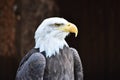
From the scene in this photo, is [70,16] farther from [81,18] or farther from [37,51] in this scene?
[37,51]

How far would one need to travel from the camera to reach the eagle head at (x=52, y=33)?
699 cm

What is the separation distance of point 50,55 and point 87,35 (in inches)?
192

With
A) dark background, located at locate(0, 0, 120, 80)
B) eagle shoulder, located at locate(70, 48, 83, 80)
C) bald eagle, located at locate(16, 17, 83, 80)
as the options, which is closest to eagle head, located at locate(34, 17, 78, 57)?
bald eagle, located at locate(16, 17, 83, 80)

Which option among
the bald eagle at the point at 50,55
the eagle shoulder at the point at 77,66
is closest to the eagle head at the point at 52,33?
the bald eagle at the point at 50,55

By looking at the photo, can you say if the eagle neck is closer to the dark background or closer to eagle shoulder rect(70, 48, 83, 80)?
eagle shoulder rect(70, 48, 83, 80)

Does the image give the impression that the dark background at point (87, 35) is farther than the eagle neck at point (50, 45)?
Yes

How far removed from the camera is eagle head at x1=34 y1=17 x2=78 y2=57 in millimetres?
6992

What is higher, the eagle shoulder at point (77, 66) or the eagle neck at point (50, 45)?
the eagle neck at point (50, 45)

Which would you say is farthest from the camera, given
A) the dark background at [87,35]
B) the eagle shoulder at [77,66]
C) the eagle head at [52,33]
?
the dark background at [87,35]

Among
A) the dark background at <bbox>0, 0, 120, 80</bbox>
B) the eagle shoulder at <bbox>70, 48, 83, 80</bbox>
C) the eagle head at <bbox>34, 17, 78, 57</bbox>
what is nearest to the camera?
the eagle head at <bbox>34, 17, 78, 57</bbox>

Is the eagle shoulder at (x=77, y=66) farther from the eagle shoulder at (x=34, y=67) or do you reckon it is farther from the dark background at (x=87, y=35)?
the dark background at (x=87, y=35)

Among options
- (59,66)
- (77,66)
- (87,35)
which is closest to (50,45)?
(59,66)

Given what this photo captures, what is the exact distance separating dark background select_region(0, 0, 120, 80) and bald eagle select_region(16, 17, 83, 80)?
4122 mm

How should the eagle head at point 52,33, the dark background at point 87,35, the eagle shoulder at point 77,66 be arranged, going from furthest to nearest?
1. the dark background at point 87,35
2. the eagle shoulder at point 77,66
3. the eagle head at point 52,33
